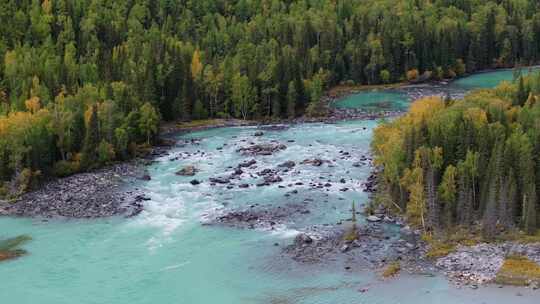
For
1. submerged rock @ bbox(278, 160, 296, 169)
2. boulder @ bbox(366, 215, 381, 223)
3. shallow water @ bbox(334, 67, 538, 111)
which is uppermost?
shallow water @ bbox(334, 67, 538, 111)

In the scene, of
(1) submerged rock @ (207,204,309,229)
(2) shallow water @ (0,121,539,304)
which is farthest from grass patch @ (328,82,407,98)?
(1) submerged rock @ (207,204,309,229)

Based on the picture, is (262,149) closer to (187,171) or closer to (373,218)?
(187,171)

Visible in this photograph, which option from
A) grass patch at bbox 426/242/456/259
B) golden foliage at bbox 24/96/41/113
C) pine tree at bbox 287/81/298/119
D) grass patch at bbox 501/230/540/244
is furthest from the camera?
pine tree at bbox 287/81/298/119

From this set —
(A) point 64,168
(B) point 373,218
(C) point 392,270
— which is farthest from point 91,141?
(C) point 392,270

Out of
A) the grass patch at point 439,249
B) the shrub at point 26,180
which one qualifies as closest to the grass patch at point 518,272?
the grass patch at point 439,249

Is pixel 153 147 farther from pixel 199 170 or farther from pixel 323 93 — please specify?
pixel 323 93

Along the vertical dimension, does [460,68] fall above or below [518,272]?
above

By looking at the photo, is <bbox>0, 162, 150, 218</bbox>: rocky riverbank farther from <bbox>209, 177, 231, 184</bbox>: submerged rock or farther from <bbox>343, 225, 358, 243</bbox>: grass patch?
<bbox>343, 225, 358, 243</bbox>: grass patch

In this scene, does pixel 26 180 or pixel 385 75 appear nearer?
pixel 26 180

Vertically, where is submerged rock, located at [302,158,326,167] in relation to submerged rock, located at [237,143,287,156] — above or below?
below
